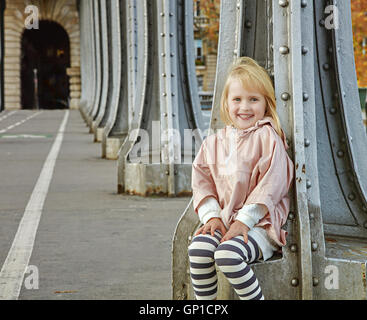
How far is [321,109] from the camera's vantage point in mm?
4523

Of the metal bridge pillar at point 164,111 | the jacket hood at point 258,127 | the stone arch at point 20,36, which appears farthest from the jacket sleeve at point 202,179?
the stone arch at point 20,36

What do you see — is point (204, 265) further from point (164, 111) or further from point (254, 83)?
point (164, 111)

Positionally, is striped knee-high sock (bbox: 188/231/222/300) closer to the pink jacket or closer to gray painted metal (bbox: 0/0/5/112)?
the pink jacket

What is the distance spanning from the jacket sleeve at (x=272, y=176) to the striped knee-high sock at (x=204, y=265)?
243 millimetres

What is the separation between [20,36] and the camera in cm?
5297

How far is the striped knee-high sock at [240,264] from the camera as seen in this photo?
11.9 feet

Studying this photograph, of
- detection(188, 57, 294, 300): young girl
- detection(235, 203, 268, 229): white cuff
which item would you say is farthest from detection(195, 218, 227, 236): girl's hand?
detection(235, 203, 268, 229): white cuff

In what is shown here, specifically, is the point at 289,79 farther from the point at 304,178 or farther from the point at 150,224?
the point at 150,224

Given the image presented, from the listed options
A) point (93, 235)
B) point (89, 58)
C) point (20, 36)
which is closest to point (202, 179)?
point (93, 235)

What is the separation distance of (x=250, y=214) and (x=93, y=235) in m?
3.30

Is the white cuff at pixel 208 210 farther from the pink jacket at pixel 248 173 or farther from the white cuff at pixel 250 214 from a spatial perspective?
the white cuff at pixel 250 214

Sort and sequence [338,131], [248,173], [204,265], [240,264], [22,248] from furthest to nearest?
1. [22,248]
2. [338,131]
3. [248,173]
4. [204,265]
5. [240,264]

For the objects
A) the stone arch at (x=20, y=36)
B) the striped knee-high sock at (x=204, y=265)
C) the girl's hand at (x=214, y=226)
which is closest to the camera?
the striped knee-high sock at (x=204, y=265)
